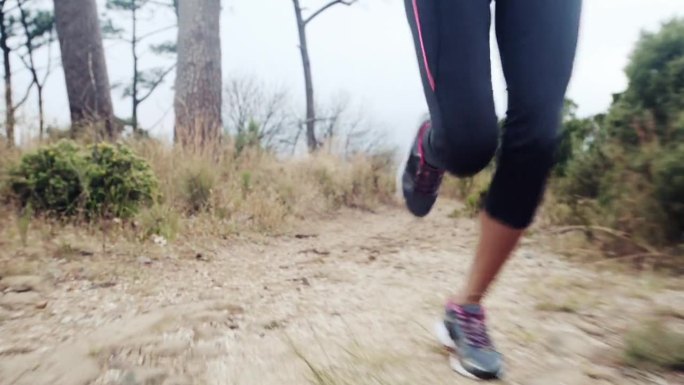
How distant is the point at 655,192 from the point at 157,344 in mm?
2501

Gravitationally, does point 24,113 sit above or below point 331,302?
above

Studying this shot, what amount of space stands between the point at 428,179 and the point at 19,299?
1707mm

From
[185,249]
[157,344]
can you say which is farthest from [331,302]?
[185,249]

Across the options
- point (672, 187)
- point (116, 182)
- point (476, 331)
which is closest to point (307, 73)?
point (116, 182)

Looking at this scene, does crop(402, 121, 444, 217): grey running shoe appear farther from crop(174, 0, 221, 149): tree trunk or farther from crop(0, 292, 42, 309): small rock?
crop(174, 0, 221, 149): tree trunk

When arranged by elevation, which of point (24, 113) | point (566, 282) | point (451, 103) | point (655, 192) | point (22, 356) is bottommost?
point (22, 356)

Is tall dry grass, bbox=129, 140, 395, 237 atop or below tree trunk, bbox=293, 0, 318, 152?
below

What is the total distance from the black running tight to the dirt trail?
1.64 feet

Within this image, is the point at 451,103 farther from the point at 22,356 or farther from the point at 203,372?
the point at 22,356

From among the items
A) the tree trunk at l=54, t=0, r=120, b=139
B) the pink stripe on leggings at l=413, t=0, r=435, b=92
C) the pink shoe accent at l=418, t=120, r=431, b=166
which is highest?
the tree trunk at l=54, t=0, r=120, b=139

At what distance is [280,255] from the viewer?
11.3 ft

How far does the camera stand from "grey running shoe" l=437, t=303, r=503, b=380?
1.41 m

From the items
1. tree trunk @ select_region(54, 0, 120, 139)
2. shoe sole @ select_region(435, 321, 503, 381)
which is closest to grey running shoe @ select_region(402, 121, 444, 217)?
shoe sole @ select_region(435, 321, 503, 381)

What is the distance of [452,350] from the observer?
1.56 m
